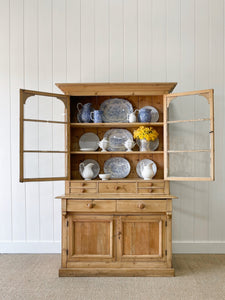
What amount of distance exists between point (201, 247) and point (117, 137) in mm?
1752

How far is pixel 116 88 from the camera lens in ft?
A: 10.8

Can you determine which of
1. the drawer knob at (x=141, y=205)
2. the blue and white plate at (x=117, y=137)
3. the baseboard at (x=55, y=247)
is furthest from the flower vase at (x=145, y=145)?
the baseboard at (x=55, y=247)

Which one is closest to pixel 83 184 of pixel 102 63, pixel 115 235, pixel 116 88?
pixel 115 235

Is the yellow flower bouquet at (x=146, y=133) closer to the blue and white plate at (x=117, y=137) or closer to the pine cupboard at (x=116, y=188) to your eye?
the pine cupboard at (x=116, y=188)

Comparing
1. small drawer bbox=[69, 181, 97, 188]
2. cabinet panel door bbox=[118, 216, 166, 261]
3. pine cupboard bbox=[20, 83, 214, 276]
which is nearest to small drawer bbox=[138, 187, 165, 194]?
pine cupboard bbox=[20, 83, 214, 276]

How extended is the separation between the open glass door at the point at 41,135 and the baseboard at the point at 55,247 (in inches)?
40.2

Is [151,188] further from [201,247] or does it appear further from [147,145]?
[201,247]

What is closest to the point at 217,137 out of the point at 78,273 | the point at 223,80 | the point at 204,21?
the point at 223,80

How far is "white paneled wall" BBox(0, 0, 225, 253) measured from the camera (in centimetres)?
372

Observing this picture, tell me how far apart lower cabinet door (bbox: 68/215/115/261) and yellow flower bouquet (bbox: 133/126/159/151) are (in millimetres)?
929

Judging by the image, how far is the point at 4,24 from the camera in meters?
3.78

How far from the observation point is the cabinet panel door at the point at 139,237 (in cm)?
305

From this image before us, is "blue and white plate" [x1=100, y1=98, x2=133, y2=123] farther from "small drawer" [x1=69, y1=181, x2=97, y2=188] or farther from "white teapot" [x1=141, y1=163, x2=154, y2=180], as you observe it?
"small drawer" [x1=69, y1=181, x2=97, y2=188]

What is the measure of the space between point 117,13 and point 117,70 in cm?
73
